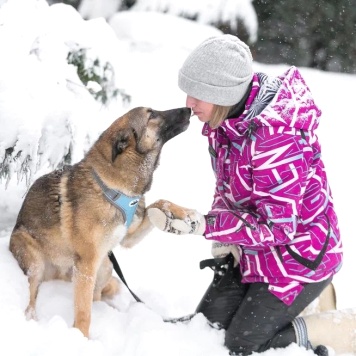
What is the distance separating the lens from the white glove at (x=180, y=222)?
2871 mm

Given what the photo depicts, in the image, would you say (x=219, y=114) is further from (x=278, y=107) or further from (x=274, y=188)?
(x=274, y=188)

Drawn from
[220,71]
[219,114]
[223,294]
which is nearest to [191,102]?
[219,114]

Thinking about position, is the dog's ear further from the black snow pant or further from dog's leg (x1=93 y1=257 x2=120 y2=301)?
the black snow pant

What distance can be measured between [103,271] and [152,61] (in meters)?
5.67

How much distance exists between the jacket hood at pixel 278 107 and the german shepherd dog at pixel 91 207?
419 mm

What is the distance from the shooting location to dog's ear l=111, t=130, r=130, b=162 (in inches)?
121

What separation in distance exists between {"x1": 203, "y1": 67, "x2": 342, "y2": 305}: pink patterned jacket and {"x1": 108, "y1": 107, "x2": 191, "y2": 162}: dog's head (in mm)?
249

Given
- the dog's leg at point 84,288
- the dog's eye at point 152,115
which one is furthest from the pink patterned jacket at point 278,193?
the dog's leg at point 84,288

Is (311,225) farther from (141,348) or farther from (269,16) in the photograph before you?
(269,16)

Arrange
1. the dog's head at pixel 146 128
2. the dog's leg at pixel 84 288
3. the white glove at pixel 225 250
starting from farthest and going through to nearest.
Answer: the white glove at pixel 225 250 < the dog's head at pixel 146 128 < the dog's leg at pixel 84 288

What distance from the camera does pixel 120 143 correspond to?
10.1 ft

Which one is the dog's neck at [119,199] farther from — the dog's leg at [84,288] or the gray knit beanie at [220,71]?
the gray knit beanie at [220,71]

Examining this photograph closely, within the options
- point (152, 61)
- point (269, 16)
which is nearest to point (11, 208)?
point (152, 61)

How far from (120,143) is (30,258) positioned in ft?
2.54
